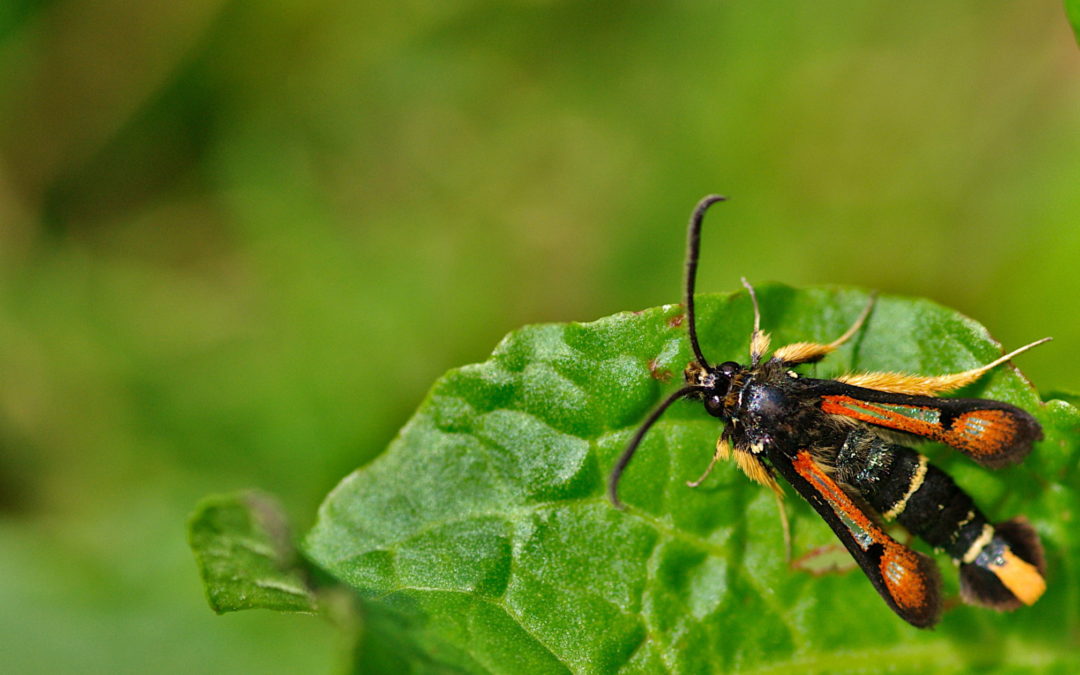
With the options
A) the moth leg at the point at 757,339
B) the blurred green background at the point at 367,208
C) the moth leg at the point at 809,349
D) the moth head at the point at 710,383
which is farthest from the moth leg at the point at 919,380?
the blurred green background at the point at 367,208

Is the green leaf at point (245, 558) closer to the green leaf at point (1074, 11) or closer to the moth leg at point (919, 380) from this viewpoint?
the moth leg at point (919, 380)

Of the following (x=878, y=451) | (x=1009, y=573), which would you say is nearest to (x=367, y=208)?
(x=878, y=451)

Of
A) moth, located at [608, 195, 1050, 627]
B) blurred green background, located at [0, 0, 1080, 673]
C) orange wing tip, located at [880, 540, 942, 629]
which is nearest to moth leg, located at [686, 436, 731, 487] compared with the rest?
moth, located at [608, 195, 1050, 627]

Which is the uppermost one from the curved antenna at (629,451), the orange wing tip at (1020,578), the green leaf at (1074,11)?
the green leaf at (1074,11)

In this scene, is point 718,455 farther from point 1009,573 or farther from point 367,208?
point 367,208

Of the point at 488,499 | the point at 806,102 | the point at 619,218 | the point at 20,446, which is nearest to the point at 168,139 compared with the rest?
the point at 20,446

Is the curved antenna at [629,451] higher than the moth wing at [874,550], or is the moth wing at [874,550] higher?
the curved antenna at [629,451]

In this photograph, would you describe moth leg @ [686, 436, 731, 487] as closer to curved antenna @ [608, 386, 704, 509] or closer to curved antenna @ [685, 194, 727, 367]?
curved antenna @ [608, 386, 704, 509]

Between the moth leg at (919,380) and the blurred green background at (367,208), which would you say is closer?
the moth leg at (919,380)
